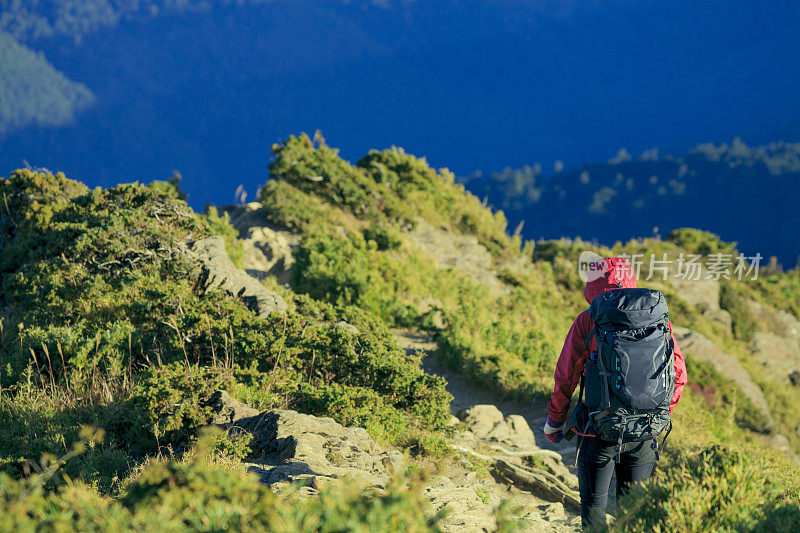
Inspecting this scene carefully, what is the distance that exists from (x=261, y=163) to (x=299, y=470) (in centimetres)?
18851

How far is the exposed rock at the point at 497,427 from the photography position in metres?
5.68

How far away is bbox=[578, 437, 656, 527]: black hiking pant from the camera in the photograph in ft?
10.2

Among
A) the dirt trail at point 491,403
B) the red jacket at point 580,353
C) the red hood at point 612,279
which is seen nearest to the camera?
the red jacket at point 580,353

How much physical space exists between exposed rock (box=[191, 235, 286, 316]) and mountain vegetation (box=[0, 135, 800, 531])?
126 mm

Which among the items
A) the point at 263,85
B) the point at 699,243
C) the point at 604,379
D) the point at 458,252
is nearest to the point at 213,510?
the point at 604,379

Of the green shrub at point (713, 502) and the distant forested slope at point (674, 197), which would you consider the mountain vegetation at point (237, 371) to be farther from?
the distant forested slope at point (674, 197)

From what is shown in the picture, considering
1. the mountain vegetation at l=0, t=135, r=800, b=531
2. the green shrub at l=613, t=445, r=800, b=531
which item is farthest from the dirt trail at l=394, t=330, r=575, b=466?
the green shrub at l=613, t=445, r=800, b=531

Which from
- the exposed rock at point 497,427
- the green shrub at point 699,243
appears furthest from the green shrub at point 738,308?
the exposed rock at point 497,427

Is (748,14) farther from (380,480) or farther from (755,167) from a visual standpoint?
(380,480)

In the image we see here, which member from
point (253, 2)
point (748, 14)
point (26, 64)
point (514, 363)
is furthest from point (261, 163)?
point (514, 363)

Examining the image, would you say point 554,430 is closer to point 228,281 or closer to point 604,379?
point 604,379

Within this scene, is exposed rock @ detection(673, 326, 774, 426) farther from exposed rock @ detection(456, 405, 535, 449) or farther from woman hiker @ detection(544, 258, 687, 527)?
woman hiker @ detection(544, 258, 687, 527)

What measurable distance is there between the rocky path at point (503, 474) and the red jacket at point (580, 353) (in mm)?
702

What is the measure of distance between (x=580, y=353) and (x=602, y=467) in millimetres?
657
